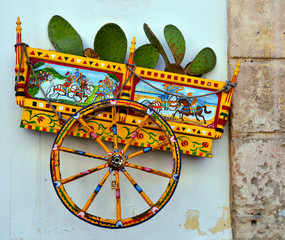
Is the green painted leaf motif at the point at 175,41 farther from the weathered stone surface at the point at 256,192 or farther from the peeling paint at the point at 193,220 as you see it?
the peeling paint at the point at 193,220

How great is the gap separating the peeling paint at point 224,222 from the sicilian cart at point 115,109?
433mm

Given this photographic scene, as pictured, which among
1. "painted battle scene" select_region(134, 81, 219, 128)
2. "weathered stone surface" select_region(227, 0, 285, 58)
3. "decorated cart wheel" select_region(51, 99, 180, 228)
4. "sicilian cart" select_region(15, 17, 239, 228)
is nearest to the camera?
"decorated cart wheel" select_region(51, 99, 180, 228)

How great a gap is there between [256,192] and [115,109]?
3.67 feet

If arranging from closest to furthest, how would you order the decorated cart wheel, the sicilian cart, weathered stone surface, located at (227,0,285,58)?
1. the decorated cart wheel
2. the sicilian cart
3. weathered stone surface, located at (227,0,285,58)

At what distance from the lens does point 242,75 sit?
2.89m

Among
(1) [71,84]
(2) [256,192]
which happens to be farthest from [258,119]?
(1) [71,84]

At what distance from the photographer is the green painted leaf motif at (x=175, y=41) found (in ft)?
9.12

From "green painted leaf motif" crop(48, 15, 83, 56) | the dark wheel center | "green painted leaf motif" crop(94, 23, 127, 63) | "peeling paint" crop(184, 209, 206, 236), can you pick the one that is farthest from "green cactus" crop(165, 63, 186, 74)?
"peeling paint" crop(184, 209, 206, 236)

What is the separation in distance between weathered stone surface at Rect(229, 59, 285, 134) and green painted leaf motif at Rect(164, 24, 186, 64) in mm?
380

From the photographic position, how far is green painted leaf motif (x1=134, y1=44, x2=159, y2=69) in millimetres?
2758

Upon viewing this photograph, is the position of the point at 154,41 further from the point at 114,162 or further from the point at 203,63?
the point at 114,162

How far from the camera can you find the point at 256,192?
9.30 ft

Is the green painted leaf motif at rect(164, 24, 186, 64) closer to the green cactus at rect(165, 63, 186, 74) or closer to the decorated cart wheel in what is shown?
the green cactus at rect(165, 63, 186, 74)

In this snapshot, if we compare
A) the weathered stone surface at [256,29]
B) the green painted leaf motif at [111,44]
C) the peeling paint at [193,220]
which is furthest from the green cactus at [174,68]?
the peeling paint at [193,220]
